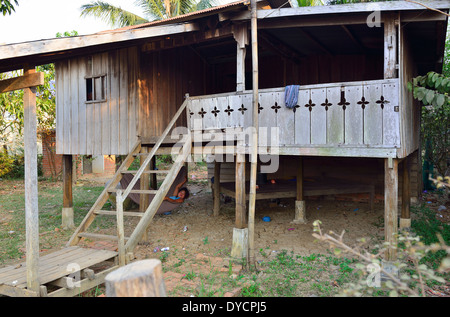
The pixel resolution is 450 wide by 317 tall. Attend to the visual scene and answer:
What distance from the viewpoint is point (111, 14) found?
20328 millimetres

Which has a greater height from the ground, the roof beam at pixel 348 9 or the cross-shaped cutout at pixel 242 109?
the roof beam at pixel 348 9

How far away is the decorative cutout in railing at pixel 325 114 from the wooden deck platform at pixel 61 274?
3412 millimetres

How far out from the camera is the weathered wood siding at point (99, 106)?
7.97 meters

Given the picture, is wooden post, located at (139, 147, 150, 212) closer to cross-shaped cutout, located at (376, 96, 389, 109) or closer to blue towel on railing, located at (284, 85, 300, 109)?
blue towel on railing, located at (284, 85, 300, 109)

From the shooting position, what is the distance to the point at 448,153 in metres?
12.0

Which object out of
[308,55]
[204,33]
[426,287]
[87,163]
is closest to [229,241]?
[426,287]

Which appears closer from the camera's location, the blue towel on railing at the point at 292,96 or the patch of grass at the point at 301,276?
the patch of grass at the point at 301,276

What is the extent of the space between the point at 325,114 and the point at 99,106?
5635 mm

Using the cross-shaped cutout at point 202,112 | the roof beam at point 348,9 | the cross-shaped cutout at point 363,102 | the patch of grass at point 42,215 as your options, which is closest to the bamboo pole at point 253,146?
the roof beam at point 348,9

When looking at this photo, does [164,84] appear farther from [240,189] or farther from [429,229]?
[429,229]

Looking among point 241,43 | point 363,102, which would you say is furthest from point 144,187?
point 363,102

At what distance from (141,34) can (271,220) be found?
5.70 meters

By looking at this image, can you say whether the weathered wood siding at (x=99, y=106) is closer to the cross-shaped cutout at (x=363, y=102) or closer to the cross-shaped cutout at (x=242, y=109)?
the cross-shaped cutout at (x=242, y=109)

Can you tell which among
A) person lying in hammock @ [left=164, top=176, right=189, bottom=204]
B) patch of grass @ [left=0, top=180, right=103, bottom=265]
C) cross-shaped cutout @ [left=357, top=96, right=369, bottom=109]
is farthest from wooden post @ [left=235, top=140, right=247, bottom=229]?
patch of grass @ [left=0, top=180, right=103, bottom=265]
